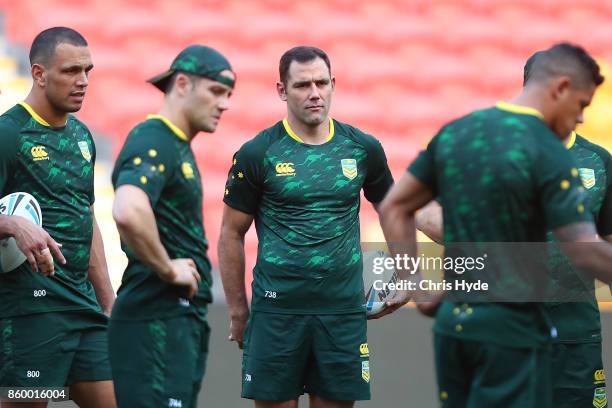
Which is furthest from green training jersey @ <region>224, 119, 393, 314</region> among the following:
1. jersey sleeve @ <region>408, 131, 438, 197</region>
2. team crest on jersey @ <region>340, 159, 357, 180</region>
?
jersey sleeve @ <region>408, 131, 438, 197</region>

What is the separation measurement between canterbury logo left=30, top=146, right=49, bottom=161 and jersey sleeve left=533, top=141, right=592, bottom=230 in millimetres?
2397

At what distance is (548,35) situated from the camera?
521 inches

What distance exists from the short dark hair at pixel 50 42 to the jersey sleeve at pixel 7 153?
14.9 inches

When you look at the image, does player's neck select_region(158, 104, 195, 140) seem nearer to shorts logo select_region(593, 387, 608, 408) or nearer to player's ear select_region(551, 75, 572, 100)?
player's ear select_region(551, 75, 572, 100)

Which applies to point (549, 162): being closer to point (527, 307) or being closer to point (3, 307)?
point (527, 307)

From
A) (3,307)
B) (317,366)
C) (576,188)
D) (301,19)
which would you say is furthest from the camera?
(301,19)

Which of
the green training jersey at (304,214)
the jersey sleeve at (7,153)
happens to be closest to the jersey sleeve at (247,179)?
the green training jersey at (304,214)

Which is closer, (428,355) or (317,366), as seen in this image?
(317,366)

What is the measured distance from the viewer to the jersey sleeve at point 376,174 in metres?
5.99

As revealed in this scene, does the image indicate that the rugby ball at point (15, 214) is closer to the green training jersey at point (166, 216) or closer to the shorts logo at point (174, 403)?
the green training jersey at point (166, 216)

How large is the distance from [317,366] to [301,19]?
25.1 ft

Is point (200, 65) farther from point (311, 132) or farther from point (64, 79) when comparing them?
point (311, 132)

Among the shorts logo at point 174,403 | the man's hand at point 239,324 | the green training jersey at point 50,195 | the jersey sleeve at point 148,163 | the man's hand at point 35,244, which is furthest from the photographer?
the man's hand at point 239,324

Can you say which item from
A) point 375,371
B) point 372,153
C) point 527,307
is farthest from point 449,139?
point 375,371
